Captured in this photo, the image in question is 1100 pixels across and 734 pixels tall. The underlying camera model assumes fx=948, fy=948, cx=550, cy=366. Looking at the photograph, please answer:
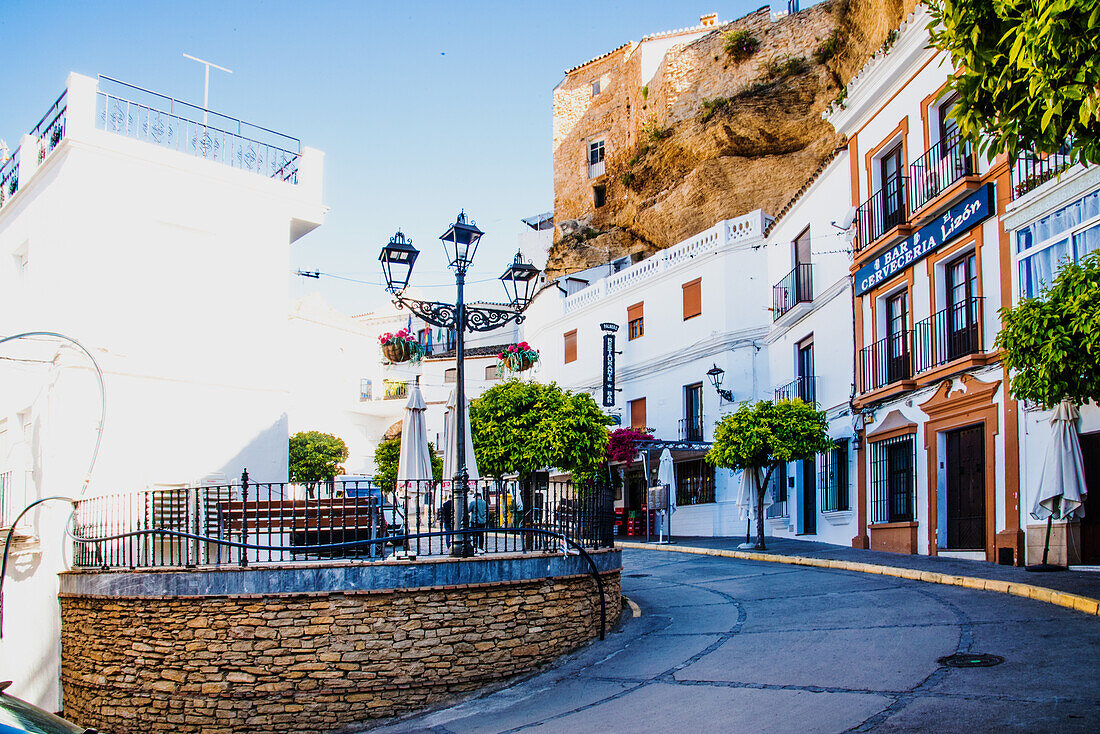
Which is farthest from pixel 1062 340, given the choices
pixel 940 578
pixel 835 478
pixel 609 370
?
pixel 609 370

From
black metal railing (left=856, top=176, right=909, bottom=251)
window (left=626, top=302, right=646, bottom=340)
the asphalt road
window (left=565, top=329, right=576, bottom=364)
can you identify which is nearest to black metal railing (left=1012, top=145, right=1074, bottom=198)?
black metal railing (left=856, top=176, right=909, bottom=251)

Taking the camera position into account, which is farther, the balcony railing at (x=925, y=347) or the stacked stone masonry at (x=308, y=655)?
the balcony railing at (x=925, y=347)

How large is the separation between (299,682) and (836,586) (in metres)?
7.58

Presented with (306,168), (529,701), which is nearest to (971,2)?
(529,701)

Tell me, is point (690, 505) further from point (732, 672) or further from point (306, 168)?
point (732, 672)

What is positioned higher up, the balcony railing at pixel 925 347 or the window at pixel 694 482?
the balcony railing at pixel 925 347

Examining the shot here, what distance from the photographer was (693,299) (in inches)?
1191

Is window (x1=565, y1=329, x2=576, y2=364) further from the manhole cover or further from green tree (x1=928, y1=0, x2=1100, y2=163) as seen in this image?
green tree (x1=928, y1=0, x2=1100, y2=163)

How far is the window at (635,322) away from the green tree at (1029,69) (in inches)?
1016

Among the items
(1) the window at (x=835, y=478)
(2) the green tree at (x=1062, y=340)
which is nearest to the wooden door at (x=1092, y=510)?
(2) the green tree at (x=1062, y=340)

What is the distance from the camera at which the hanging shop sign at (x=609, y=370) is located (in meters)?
33.4

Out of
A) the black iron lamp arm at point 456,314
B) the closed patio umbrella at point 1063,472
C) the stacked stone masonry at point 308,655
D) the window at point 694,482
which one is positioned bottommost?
the stacked stone masonry at point 308,655

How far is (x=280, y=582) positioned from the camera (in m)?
9.43

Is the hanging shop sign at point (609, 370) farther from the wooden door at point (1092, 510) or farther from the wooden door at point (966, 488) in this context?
the wooden door at point (1092, 510)
